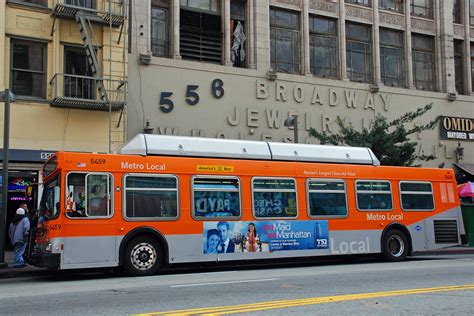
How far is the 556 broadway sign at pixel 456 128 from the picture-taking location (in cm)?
3000

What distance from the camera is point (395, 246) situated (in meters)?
16.6

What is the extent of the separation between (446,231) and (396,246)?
6.30 feet

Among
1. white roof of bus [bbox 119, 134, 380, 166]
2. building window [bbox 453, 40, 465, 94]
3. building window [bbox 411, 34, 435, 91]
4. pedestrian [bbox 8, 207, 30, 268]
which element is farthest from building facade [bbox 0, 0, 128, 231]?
building window [bbox 453, 40, 465, 94]

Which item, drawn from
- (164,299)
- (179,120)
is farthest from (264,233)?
(179,120)

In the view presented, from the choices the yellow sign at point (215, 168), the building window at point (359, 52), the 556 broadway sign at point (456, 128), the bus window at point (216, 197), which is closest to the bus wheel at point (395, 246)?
the bus window at point (216, 197)

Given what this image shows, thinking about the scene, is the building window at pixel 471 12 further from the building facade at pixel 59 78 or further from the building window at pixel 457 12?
the building facade at pixel 59 78

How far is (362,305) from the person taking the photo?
8.17 m

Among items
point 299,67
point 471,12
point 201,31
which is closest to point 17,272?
point 201,31

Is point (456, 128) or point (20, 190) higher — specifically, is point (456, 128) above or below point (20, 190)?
above

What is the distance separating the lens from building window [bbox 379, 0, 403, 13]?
2941 cm

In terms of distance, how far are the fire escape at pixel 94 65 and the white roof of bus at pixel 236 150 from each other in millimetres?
6634

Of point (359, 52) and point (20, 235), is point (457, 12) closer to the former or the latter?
point (359, 52)

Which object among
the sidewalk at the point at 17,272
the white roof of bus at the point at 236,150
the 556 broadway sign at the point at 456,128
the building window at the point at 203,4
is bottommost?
the sidewalk at the point at 17,272

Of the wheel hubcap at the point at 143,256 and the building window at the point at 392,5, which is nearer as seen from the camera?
the wheel hubcap at the point at 143,256
